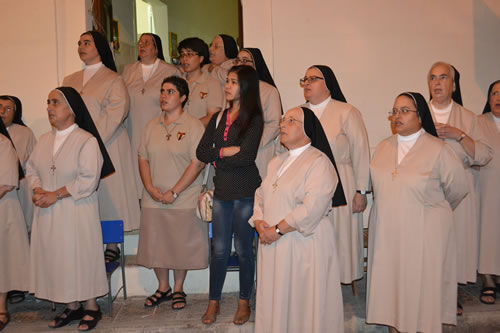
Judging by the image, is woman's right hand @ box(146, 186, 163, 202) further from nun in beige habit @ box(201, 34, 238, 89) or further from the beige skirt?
nun in beige habit @ box(201, 34, 238, 89)

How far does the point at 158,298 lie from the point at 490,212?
10.5 ft

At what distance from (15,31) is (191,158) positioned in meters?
3.33

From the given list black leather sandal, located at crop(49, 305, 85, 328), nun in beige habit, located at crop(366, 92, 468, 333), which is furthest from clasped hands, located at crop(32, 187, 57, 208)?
nun in beige habit, located at crop(366, 92, 468, 333)

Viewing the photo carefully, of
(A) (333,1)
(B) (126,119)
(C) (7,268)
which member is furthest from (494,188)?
(C) (7,268)

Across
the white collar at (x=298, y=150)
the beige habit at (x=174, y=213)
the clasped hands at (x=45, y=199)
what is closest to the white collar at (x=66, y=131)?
the clasped hands at (x=45, y=199)

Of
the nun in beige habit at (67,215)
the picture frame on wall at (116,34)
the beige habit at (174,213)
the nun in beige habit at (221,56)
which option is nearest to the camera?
the nun in beige habit at (67,215)

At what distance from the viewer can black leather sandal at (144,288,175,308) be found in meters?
4.37

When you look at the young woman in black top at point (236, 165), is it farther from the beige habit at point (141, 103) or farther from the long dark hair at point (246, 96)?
the beige habit at point (141, 103)

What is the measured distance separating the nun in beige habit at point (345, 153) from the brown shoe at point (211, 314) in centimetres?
116

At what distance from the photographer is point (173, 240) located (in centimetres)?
429

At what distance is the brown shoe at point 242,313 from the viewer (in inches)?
155

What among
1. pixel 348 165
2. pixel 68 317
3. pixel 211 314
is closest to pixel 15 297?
pixel 68 317

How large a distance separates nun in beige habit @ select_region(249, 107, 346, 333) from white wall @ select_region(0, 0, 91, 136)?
3734mm

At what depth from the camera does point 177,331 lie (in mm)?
3945
